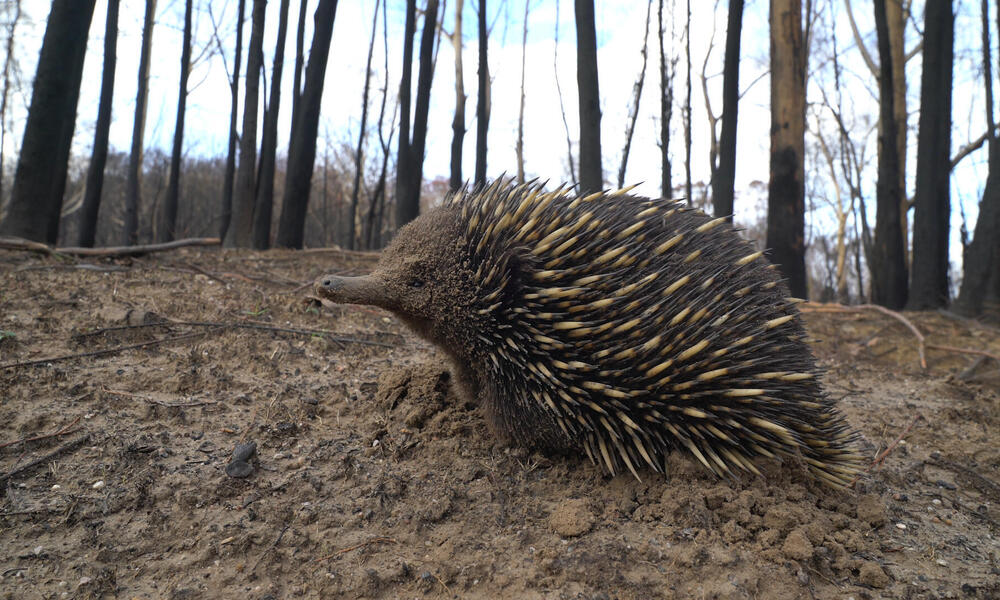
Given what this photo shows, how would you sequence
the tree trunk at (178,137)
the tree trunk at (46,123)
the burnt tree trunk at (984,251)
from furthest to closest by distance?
the tree trunk at (178,137) < the burnt tree trunk at (984,251) < the tree trunk at (46,123)

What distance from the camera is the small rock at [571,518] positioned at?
8.13 feet

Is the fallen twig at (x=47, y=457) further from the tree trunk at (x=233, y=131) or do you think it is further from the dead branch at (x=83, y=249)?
the tree trunk at (x=233, y=131)

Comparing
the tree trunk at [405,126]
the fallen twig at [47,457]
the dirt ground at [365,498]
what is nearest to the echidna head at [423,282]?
the dirt ground at [365,498]

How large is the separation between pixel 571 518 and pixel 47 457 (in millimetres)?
2440

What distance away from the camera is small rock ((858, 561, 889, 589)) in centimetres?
221

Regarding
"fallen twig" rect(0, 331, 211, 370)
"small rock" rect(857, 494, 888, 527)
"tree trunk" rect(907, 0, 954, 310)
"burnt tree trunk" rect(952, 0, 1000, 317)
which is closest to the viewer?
"small rock" rect(857, 494, 888, 527)

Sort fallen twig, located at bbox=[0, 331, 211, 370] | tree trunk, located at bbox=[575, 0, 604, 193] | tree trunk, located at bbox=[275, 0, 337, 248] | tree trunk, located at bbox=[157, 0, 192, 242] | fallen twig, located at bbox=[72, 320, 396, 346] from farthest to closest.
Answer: tree trunk, located at bbox=[157, 0, 192, 242] < tree trunk, located at bbox=[275, 0, 337, 248] < tree trunk, located at bbox=[575, 0, 604, 193] < fallen twig, located at bbox=[72, 320, 396, 346] < fallen twig, located at bbox=[0, 331, 211, 370]

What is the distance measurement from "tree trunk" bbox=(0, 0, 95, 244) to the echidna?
5784 mm

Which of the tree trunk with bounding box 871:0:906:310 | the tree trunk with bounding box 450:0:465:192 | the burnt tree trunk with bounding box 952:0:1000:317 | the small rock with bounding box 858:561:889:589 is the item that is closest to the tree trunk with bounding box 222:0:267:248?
the tree trunk with bounding box 450:0:465:192

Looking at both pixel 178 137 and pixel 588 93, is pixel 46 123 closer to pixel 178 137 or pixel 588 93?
pixel 588 93

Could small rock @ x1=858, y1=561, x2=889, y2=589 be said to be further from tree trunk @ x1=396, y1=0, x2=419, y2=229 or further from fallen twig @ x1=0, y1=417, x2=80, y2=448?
tree trunk @ x1=396, y1=0, x2=419, y2=229

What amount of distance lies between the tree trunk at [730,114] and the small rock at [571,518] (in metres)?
6.94

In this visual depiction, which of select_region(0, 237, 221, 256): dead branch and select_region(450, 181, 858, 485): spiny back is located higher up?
select_region(0, 237, 221, 256): dead branch

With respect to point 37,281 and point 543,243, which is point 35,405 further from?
point 543,243
